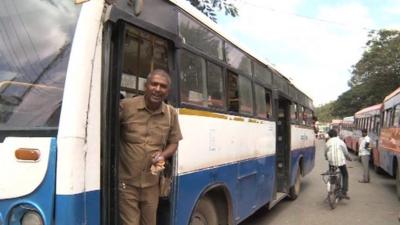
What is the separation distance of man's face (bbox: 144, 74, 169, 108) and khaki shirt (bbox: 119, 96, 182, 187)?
0.19ft

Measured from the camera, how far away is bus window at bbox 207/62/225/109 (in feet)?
18.6

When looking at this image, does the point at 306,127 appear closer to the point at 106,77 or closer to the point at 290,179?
the point at 290,179

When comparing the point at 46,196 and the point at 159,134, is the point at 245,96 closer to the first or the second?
the point at 159,134

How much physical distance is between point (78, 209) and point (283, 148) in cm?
860

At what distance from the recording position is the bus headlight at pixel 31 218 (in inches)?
128

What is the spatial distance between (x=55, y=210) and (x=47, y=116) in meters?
0.61

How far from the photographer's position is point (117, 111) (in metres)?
3.72

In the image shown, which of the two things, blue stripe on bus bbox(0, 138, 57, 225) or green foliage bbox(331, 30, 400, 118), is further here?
green foliage bbox(331, 30, 400, 118)

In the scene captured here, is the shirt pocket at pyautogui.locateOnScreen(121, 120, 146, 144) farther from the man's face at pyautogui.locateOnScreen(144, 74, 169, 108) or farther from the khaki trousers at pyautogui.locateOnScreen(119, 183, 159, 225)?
the khaki trousers at pyautogui.locateOnScreen(119, 183, 159, 225)

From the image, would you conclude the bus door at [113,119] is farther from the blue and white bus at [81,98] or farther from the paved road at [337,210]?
the paved road at [337,210]

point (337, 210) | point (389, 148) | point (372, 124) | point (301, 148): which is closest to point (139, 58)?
point (337, 210)

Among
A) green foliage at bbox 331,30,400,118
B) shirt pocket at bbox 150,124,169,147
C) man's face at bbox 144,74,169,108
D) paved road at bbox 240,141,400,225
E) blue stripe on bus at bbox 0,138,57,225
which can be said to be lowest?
paved road at bbox 240,141,400,225

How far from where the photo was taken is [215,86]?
5.84 m

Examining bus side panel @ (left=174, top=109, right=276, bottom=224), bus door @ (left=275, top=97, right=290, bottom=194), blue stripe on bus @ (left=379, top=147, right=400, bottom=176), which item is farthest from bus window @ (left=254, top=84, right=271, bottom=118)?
blue stripe on bus @ (left=379, top=147, right=400, bottom=176)
